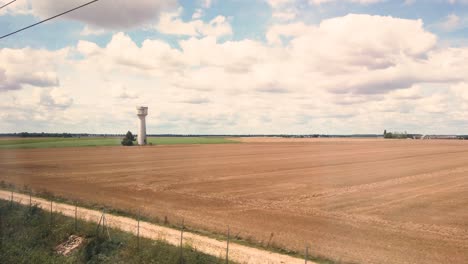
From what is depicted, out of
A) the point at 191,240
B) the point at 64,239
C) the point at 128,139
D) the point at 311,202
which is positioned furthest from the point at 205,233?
the point at 128,139

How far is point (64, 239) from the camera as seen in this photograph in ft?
84.7

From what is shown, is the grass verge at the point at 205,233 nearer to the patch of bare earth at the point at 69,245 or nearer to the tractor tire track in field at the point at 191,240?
the tractor tire track in field at the point at 191,240

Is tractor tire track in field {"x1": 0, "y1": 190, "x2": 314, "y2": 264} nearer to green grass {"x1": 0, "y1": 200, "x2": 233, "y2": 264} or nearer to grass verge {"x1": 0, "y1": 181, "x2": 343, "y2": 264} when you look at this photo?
grass verge {"x1": 0, "y1": 181, "x2": 343, "y2": 264}

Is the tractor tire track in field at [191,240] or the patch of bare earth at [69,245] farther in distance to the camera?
the patch of bare earth at [69,245]

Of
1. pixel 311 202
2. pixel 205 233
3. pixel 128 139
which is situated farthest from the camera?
pixel 128 139

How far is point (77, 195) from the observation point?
41.1 m

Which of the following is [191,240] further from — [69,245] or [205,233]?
[69,245]

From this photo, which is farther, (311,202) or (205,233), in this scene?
(311,202)

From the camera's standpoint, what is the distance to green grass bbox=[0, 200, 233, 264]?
70.4 ft

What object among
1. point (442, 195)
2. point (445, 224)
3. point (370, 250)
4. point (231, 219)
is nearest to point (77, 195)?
point (231, 219)

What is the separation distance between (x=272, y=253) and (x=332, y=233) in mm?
6396

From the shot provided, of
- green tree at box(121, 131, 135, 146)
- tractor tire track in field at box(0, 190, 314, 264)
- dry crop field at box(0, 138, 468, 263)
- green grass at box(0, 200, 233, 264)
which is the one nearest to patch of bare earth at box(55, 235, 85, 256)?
green grass at box(0, 200, 233, 264)

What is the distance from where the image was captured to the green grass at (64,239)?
21.5 m

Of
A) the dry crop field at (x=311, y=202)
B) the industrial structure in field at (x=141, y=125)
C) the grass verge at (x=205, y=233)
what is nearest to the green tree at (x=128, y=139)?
the industrial structure in field at (x=141, y=125)
